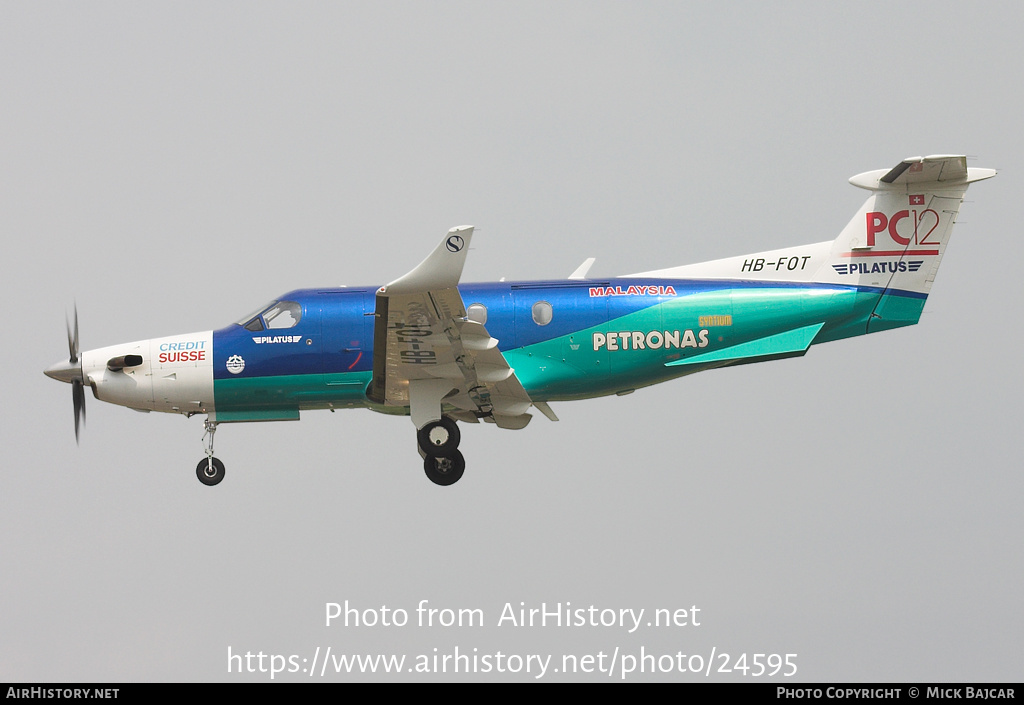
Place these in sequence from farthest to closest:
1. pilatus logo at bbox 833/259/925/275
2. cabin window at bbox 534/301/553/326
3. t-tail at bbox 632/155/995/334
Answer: pilatus logo at bbox 833/259/925/275 → t-tail at bbox 632/155/995/334 → cabin window at bbox 534/301/553/326

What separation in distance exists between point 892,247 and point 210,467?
14.4 m

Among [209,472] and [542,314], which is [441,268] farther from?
[209,472]

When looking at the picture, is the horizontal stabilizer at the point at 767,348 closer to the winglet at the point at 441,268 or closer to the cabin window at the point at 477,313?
the cabin window at the point at 477,313

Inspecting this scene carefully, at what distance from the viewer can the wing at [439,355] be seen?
839 inches

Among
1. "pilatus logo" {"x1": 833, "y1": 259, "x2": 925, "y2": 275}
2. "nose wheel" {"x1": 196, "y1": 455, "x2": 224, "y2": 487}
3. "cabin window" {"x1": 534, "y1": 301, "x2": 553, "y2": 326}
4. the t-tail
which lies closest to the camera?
"cabin window" {"x1": 534, "y1": 301, "x2": 553, "y2": 326}

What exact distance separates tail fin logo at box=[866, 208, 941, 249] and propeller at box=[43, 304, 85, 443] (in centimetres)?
1609

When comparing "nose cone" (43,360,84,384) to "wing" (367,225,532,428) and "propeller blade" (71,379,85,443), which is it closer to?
"propeller blade" (71,379,85,443)

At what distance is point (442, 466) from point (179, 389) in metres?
5.59

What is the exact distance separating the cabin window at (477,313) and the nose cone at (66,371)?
26.4 feet

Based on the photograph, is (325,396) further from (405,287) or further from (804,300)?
(804,300)

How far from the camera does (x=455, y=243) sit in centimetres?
2062

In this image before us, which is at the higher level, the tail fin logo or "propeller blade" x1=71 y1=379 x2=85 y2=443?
the tail fin logo

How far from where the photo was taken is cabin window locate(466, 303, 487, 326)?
25.6m

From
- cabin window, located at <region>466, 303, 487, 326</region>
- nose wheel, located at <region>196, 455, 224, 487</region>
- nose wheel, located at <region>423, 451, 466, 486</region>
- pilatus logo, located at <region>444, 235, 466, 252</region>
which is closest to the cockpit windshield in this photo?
nose wheel, located at <region>196, 455, 224, 487</region>
